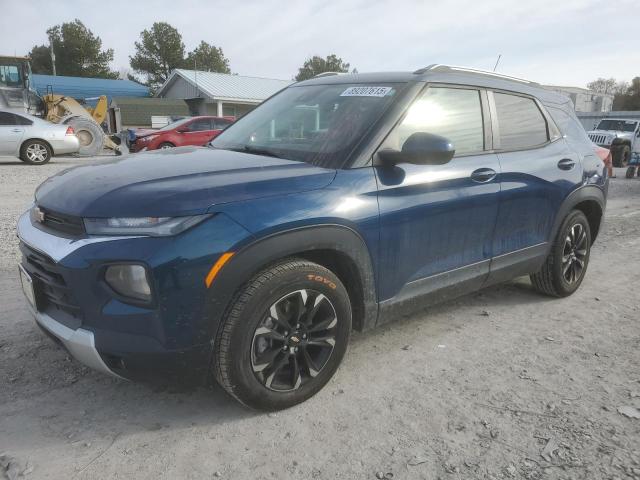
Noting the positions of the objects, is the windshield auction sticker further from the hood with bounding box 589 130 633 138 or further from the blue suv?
the hood with bounding box 589 130 633 138

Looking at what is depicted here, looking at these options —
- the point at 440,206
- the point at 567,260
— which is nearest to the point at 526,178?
the point at 440,206

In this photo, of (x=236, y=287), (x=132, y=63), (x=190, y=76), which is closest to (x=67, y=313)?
(x=236, y=287)

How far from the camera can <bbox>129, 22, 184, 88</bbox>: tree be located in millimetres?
63625

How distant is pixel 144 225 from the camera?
2.19 m

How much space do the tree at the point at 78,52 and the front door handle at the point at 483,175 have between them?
6699cm

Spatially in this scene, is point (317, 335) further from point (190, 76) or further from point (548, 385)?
point (190, 76)

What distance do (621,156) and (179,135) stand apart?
1539cm

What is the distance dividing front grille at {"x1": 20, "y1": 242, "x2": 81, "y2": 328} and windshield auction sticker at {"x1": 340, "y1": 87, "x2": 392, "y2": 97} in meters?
2.00

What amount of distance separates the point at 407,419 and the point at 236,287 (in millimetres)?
1126

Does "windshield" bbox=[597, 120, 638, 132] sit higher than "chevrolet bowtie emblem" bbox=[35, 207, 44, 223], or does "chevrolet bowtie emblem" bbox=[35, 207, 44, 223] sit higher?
"windshield" bbox=[597, 120, 638, 132]

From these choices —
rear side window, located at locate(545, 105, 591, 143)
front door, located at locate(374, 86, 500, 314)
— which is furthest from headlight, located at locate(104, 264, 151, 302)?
rear side window, located at locate(545, 105, 591, 143)

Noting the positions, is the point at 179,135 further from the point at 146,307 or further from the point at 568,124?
the point at 146,307

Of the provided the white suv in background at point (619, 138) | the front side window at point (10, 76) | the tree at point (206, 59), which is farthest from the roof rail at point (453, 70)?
the tree at point (206, 59)

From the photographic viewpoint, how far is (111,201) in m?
2.26
